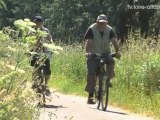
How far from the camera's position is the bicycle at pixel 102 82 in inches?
481

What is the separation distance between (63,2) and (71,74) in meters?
39.3

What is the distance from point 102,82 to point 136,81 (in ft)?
5.05

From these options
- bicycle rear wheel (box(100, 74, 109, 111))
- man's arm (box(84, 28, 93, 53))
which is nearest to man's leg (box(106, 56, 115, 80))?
bicycle rear wheel (box(100, 74, 109, 111))

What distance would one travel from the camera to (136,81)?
13742 mm

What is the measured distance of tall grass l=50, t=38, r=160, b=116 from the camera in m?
12.3

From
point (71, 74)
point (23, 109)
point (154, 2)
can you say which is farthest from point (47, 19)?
point (23, 109)

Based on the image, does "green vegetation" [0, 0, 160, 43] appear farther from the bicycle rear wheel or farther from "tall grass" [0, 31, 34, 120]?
"tall grass" [0, 31, 34, 120]

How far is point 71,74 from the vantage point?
735 inches

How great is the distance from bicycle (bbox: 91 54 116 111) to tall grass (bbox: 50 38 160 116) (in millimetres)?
512

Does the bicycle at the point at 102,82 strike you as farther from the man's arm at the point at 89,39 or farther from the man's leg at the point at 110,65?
the man's arm at the point at 89,39

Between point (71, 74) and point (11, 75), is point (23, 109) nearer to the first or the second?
point (11, 75)

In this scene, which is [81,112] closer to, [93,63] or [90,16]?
[93,63]

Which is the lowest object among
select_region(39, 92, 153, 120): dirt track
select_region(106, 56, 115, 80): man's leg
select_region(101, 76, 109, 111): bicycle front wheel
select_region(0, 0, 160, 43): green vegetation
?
select_region(39, 92, 153, 120): dirt track

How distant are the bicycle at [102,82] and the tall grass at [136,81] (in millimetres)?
512
